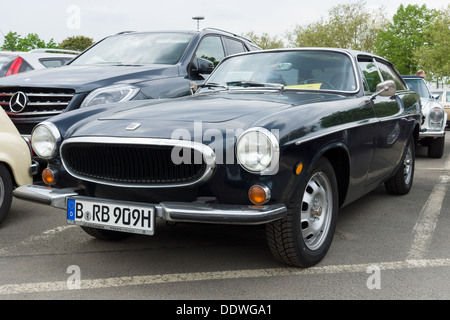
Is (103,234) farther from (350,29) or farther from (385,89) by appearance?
(350,29)

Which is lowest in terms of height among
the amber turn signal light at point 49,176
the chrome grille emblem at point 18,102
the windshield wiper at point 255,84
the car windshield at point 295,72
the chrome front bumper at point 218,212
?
the chrome front bumper at point 218,212

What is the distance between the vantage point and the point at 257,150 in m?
2.79

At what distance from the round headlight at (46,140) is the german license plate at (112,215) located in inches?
18.7

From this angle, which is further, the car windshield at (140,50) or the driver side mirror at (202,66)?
the car windshield at (140,50)

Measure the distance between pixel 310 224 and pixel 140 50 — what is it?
394cm

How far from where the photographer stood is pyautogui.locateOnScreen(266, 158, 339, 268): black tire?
3.00 metres

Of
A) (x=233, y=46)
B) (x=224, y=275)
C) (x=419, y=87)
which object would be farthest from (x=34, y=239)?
(x=419, y=87)

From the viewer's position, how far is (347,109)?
3719 millimetres

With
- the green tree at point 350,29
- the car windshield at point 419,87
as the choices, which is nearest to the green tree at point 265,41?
the green tree at point 350,29

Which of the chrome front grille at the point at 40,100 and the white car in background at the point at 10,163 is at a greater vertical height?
the chrome front grille at the point at 40,100

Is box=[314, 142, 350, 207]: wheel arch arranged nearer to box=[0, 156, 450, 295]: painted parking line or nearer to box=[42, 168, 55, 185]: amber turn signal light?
box=[0, 156, 450, 295]: painted parking line

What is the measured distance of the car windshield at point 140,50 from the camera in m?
Answer: 6.20

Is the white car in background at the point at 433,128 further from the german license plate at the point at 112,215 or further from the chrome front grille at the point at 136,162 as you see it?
the german license plate at the point at 112,215
